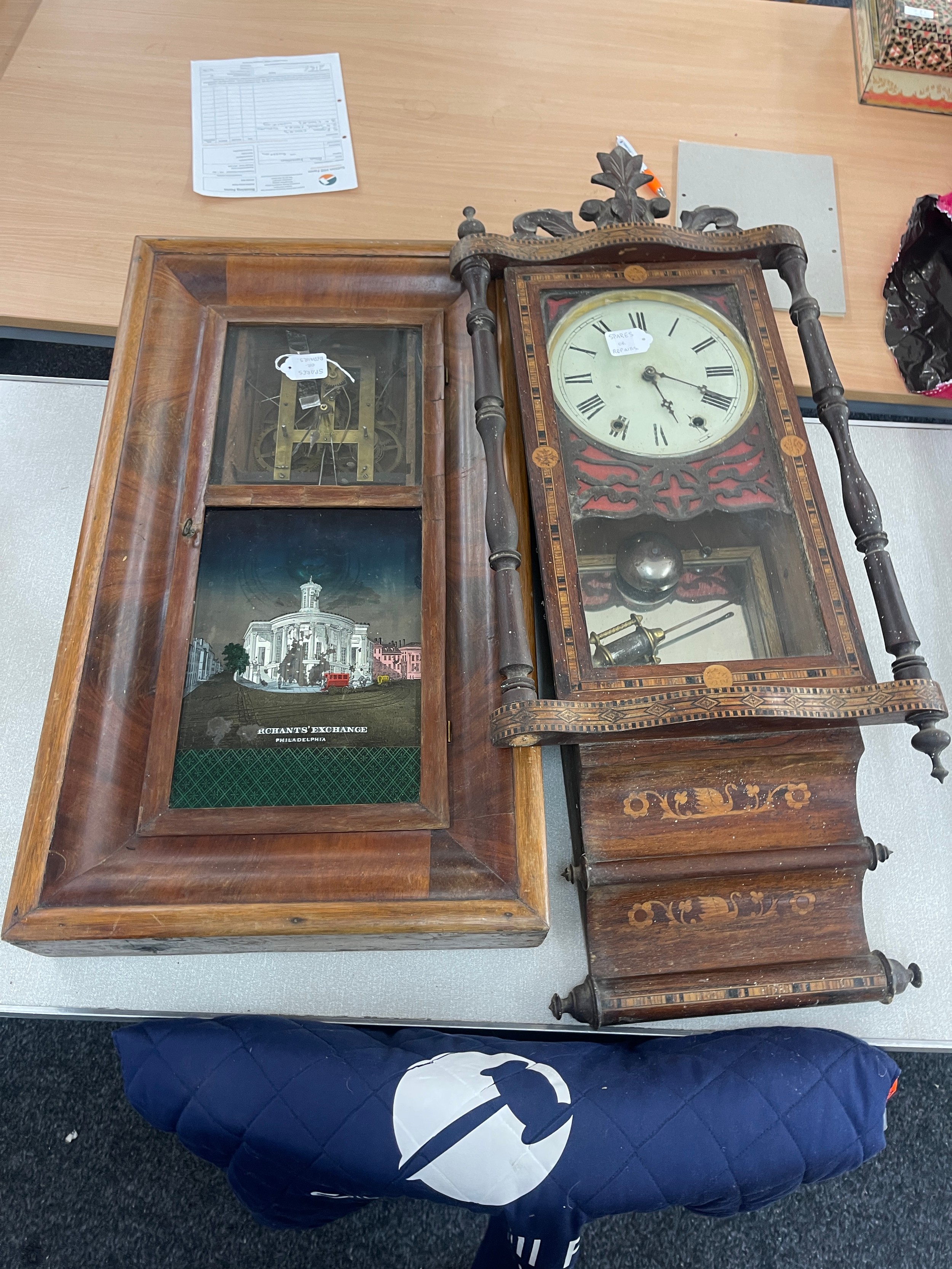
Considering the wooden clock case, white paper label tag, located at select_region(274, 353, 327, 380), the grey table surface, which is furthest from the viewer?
white paper label tag, located at select_region(274, 353, 327, 380)

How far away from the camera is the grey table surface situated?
85cm

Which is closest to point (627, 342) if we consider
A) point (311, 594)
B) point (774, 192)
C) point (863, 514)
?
point (863, 514)

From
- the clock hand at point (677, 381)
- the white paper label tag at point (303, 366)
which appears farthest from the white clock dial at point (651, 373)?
the white paper label tag at point (303, 366)

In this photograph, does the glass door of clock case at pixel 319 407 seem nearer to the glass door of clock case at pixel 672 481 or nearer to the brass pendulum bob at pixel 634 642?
the glass door of clock case at pixel 672 481

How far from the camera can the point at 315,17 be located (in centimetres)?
139

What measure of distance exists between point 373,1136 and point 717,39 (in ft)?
5.50

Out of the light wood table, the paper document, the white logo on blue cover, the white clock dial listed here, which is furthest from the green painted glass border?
the paper document

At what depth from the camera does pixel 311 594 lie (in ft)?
2.90

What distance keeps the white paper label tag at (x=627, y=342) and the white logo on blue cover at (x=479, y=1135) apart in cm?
76

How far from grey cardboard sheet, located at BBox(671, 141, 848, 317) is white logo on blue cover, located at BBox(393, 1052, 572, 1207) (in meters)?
1.09

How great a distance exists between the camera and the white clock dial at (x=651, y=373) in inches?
35.0

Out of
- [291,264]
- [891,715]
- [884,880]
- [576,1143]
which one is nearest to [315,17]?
[291,264]

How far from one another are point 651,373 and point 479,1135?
787mm

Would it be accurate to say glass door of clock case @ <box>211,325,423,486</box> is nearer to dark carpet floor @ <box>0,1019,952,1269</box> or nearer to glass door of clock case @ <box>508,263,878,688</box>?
glass door of clock case @ <box>508,263,878,688</box>
